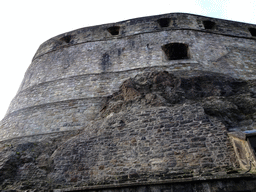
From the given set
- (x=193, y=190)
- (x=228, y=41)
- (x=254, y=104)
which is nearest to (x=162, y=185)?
(x=193, y=190)

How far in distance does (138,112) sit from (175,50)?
5.37 meters

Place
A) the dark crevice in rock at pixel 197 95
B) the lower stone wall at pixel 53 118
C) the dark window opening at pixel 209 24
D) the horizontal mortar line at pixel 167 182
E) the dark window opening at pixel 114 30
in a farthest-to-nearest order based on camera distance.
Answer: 1. the dark window opening at pixel 114 30
2. the dark window opening at pixel 209 24
3. the lower stone wall at pixel 53 118
4. the dark crevice in rock at pixel 197 95
5. the horizontal mortar line at pixel 167 182

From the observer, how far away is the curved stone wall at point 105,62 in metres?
8.05

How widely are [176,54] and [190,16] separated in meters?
2.68

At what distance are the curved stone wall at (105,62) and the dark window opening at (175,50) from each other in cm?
22

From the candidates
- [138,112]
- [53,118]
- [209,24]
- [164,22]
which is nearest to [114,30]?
[164,22]

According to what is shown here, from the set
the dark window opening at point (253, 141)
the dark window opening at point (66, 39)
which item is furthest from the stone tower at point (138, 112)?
the dark window opening at point (66, 39)

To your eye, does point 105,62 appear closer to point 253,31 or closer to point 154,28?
point 154,28

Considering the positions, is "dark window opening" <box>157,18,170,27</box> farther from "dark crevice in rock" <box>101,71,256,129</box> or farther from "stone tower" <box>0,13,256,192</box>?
"dark crevice in rock" <box>101,71,256,129</box>

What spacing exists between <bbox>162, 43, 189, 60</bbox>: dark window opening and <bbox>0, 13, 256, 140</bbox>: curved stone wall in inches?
8.8

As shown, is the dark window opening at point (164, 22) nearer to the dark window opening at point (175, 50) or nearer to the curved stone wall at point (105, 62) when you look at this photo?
the curved stone wall at point (105, 62)

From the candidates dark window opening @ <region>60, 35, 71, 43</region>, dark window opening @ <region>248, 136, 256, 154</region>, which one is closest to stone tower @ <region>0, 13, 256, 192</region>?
dark window opening @ <region>248, 136, 256, 154</region>

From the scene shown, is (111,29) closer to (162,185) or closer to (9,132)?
(9,132)

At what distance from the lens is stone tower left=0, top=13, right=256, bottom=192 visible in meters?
4.34
